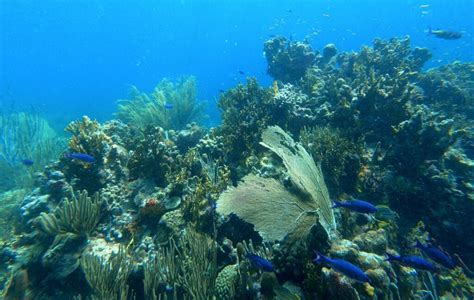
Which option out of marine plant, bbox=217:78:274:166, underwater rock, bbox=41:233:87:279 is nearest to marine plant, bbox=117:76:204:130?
marine plant, bbox=217:78:274:166

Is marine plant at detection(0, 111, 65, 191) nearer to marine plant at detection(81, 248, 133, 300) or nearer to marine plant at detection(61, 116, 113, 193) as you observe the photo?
marine plant at detection(61, 116, 113, 193)

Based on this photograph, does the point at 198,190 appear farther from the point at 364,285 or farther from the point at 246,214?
the point at 364,285

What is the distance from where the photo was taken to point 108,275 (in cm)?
447

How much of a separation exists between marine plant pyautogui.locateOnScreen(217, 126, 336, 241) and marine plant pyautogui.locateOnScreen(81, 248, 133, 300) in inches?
68.2

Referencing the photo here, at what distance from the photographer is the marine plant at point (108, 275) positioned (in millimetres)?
Result: 4309

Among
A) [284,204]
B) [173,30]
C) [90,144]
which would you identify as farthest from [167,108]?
[173,30]

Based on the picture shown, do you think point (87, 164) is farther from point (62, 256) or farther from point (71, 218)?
point (62, 256)

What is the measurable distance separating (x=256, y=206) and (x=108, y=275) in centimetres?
242

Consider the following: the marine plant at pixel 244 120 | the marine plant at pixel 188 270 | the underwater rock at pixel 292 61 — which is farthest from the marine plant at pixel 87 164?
the underwater rock at pixel 292 61

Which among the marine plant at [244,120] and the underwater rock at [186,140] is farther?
the underwater rock at [186,140]

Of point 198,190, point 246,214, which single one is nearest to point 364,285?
point 246,214

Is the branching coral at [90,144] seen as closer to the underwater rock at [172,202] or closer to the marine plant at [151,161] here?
the marine plant at [151,161]

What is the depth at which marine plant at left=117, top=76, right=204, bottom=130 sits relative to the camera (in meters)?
14.1

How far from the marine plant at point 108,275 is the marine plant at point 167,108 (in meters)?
9.56
